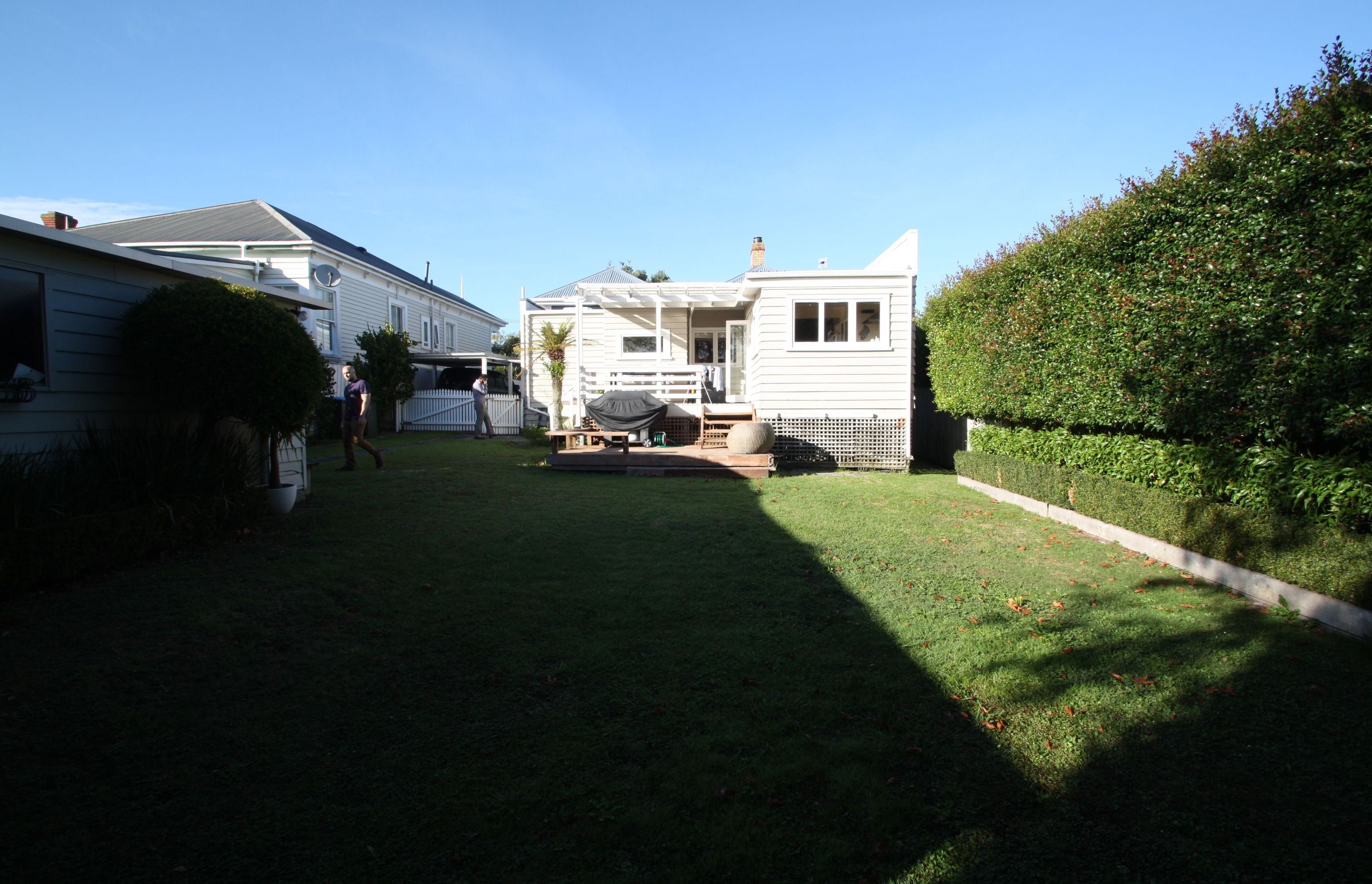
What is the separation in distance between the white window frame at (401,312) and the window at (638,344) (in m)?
10.1

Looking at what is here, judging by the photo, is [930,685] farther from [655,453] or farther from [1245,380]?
[655,453]

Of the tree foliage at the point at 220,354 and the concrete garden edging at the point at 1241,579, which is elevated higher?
the tree foliage at the point at 220,354

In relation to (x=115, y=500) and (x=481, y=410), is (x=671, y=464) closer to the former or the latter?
(x=115, y=500)

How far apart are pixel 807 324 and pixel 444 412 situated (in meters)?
14.3

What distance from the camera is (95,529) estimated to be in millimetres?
5066

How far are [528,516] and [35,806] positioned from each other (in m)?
5.51

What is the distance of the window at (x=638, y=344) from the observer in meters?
18.5

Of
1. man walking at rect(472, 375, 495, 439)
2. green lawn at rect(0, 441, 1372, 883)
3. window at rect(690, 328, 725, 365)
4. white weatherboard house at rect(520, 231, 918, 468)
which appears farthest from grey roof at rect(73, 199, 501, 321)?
green lawn at rect(0, 441, 1372, 883)

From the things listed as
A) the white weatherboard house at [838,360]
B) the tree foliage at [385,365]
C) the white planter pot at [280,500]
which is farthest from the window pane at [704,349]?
the white planter pot at [280,500]

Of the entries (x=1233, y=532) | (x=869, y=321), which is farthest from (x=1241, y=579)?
(x=869, y=321)

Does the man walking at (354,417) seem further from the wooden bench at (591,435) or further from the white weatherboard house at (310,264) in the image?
the white weatherboard house at (310,264)

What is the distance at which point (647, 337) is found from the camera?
1889 cm

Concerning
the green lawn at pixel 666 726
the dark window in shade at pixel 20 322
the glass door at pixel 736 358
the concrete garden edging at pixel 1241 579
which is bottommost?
the green lawn at pixel 666 726

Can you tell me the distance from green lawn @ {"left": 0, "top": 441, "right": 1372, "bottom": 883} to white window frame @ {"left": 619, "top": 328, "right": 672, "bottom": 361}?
12.6 metres
